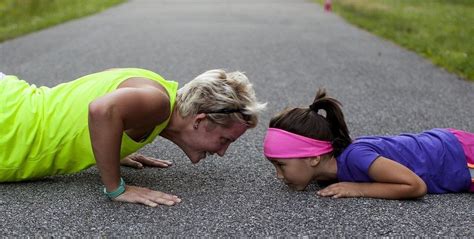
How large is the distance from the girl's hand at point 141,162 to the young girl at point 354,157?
2.78ft

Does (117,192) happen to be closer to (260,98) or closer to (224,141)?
(224,141)

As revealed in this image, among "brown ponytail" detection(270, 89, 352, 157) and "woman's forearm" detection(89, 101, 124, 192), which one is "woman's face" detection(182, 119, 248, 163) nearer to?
"brown ponytail" detection(270, 89, 352, 157)

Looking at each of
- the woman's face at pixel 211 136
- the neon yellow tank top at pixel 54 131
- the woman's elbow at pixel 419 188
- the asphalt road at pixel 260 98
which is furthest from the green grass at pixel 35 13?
the woman's elbow at pixel 419 188

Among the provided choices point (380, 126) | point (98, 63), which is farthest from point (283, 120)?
point (98, 63)

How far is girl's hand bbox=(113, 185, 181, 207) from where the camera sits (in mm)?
3303

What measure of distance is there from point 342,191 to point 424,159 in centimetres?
51

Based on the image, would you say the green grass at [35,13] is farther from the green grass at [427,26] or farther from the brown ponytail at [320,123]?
the brown ponytail at [320,123]

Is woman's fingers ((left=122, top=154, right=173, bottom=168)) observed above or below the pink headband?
below

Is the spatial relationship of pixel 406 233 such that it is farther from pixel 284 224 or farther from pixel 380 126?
pixel 380 126

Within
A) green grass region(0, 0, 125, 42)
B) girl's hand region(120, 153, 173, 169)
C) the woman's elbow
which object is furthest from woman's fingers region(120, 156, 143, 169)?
green grass region(0, 0, 125, 42)

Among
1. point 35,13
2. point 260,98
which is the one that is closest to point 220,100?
point 260,98

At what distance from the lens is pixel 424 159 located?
143 inches

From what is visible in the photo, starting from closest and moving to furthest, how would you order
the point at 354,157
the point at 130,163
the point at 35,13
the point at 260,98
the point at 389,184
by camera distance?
the point at 389,184 < the point at 354,157 < the point at 130,163 < the point at 260,98 < the point at 35,13

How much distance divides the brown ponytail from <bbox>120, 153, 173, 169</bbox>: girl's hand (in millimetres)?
866
